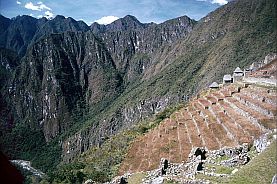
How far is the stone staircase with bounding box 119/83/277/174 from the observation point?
2434 centimetres

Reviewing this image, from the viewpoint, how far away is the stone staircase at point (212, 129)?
24.3 meters

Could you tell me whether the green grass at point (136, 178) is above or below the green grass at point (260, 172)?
below

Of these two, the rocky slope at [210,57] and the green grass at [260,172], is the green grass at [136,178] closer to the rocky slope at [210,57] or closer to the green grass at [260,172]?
the green grass at [260,172]

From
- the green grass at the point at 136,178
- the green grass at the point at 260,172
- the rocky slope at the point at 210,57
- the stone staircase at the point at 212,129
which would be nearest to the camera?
the green grass at the point at 260,172

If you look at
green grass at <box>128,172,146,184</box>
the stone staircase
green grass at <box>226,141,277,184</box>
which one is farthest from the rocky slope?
green grass at <box>226,141,277,184</box>

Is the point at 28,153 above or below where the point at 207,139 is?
below

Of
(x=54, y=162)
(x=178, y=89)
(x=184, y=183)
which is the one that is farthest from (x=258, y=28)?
(x=184, y=183)

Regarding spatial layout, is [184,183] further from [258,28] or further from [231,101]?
[258,28]

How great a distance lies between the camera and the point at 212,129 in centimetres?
2817

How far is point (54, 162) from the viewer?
17200 centimetres

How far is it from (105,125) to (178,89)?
144 ft

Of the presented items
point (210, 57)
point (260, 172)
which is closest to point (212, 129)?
point (260, 172)

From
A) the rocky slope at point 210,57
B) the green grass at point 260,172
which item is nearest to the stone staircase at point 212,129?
the green grass at point 260,172

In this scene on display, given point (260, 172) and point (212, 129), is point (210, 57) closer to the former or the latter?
point (212, 129)
